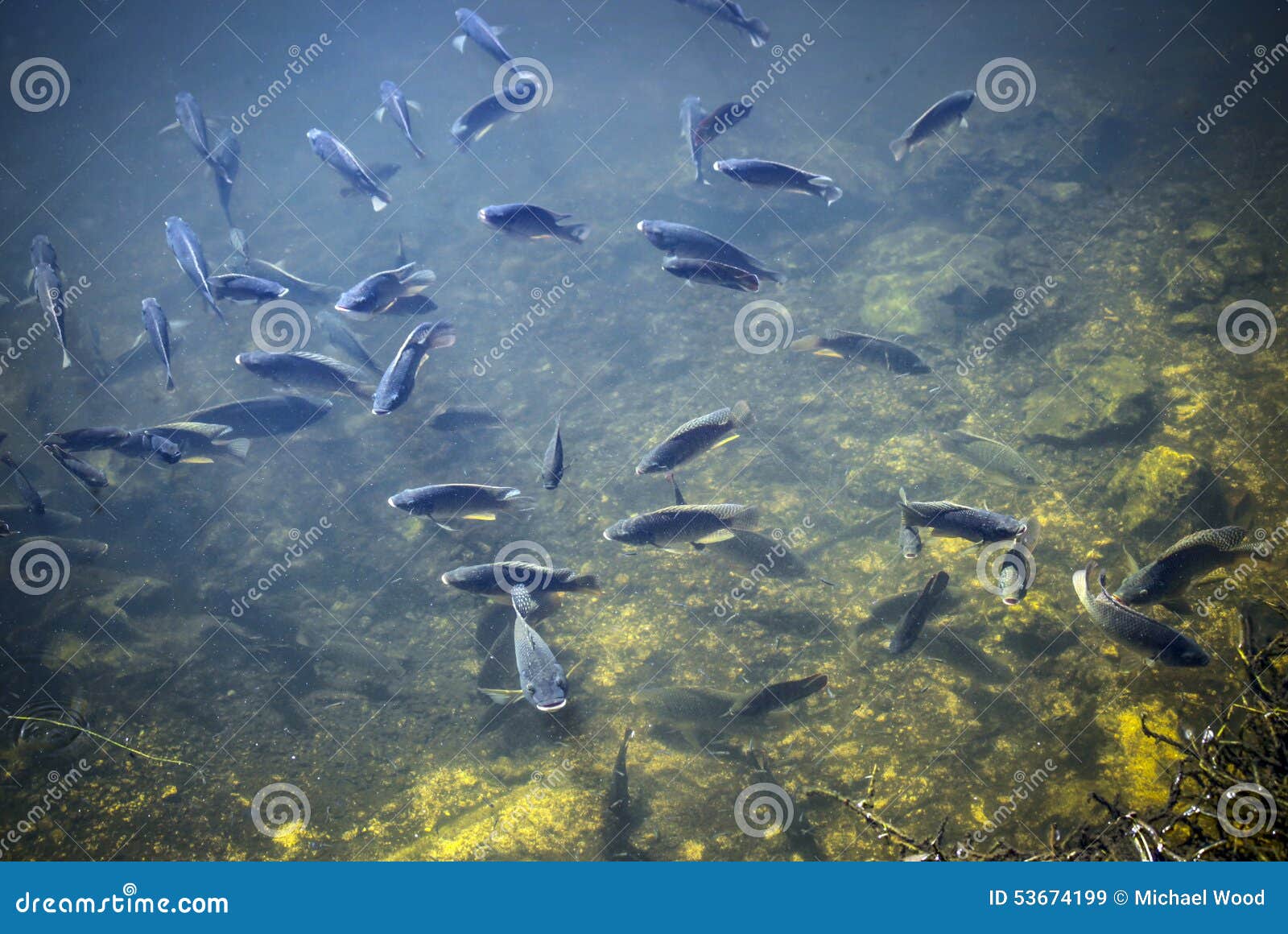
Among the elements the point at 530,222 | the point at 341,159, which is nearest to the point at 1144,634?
the point at 530,222

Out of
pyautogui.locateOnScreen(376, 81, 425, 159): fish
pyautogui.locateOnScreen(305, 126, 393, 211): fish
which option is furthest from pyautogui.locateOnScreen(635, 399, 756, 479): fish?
pyautogui.locateOnScreen(376, 81, 425, 159): fish

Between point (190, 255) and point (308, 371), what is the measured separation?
1.60m

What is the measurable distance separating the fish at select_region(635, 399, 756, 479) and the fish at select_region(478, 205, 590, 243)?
7.01 ft

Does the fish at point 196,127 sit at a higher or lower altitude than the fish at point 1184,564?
lower

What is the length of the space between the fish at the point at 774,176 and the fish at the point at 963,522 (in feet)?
9.36

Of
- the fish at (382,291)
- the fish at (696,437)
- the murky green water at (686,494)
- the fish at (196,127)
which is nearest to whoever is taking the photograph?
the murky green water at (686,494)

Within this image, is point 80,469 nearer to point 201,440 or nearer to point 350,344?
point 201,440

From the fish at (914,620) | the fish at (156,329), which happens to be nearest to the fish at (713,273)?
the fish at (914,620)

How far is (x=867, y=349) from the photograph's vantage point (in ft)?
18.9

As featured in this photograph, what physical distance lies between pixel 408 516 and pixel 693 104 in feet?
21.2

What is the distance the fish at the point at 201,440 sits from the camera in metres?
5.62

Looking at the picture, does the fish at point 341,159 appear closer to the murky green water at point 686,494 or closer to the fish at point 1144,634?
the murky green water at point 686,494

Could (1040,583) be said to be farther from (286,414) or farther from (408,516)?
(286,414)

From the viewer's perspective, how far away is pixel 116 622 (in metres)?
5.51
